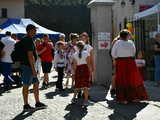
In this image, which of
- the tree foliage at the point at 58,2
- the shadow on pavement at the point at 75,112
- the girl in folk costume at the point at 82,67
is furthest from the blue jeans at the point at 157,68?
the tree foliage at the point at 58,2

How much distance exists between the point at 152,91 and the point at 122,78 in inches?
89.5

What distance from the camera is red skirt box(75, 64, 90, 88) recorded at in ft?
33.6

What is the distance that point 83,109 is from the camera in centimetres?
958

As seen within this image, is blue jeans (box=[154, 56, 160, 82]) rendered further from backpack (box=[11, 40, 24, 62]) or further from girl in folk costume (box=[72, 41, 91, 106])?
backpack (box=[11, 40, 24, 62])

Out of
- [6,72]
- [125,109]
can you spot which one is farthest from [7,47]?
[125,109]

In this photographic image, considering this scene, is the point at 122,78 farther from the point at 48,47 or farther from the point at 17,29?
the point at 17,29

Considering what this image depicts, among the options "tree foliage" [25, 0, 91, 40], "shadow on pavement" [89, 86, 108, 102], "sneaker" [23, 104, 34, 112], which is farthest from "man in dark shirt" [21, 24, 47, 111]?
"tree foliage" [25, 0, 91, 40]

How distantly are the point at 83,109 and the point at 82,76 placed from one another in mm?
982

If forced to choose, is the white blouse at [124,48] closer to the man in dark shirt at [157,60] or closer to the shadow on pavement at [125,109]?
the shadow on pavement at [125,109]

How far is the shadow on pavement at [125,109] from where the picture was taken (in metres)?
8.50

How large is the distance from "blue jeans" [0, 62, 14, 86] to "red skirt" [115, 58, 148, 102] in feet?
17.3

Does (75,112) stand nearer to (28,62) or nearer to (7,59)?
(28,62)

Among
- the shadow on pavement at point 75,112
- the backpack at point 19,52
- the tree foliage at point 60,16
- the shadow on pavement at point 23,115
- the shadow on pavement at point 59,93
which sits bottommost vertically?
the shadow on pavement at point 23,115

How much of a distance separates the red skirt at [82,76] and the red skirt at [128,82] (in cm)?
73
